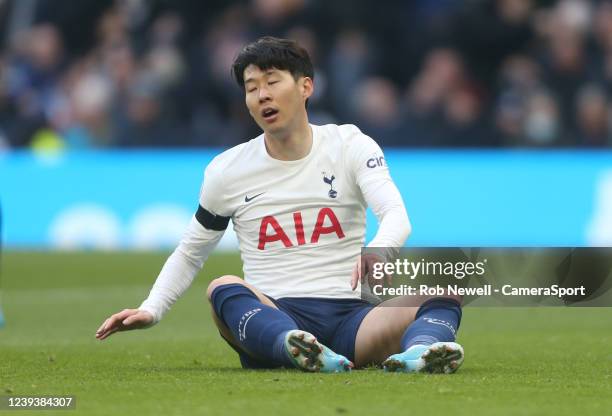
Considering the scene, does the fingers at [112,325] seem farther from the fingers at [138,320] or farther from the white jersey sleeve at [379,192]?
the white jersey sleeve at [379,192]

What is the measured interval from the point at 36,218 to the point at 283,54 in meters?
11.4

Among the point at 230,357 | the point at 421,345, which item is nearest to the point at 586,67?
the point at 230,357

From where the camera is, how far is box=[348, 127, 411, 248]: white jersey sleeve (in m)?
6.08

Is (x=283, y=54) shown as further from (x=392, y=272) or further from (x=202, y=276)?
(x=202, y=276)

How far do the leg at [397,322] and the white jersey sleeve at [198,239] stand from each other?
0.87 metres

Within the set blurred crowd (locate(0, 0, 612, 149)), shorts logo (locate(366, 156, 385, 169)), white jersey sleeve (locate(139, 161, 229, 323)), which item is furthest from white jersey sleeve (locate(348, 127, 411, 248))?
blurred crowd (locate(0, 0, 612, 149))

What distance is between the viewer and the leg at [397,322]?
20.4 ft

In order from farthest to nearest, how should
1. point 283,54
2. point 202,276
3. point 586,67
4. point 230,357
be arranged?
1. point 586,67
2. point 202,276
3. point 230,357
4. point 283,54

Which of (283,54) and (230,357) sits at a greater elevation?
(283,54)

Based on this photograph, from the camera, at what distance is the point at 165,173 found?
17234 mm

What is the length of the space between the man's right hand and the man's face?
1019mm

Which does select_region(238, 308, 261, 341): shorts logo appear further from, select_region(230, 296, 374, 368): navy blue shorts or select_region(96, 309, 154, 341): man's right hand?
select_region(96, 309, 154, 341): man's right hand

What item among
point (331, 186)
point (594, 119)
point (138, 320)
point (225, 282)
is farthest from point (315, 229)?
point (594, 119)

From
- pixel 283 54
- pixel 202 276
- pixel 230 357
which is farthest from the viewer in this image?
pixel 202 276
